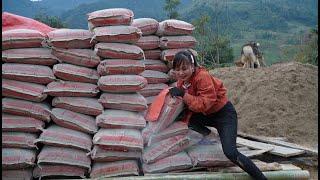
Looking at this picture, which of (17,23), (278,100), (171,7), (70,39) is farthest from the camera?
(171,7)

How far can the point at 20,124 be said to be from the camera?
3605 mm

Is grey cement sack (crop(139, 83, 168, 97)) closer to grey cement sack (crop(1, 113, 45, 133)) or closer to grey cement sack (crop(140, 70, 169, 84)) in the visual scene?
grey cement sack (crop(140, 70, 169, 84))

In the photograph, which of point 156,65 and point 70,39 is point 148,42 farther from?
point 70,39

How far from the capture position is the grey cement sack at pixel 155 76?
4332 millimetres

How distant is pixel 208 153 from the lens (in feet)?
12.5

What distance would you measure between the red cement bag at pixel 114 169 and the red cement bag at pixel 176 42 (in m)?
1.23

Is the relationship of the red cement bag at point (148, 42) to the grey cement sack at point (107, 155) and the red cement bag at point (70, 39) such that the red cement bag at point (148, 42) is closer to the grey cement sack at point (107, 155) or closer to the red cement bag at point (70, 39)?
the red cement bag at point (70, 39)

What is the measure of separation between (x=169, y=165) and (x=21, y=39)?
154 cm

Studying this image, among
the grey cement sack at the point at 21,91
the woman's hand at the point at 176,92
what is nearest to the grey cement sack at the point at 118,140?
the woman's hand at the point at 176,92

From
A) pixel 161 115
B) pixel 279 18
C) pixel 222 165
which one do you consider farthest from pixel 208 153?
pixel 279 18

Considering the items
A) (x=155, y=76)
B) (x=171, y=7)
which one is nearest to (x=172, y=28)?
(x=155, y=76)

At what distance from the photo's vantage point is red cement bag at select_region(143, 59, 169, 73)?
4398 millimetres

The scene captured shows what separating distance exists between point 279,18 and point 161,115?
3809cm

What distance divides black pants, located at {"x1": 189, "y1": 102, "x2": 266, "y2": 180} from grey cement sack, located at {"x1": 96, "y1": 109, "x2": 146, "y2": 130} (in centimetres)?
49
